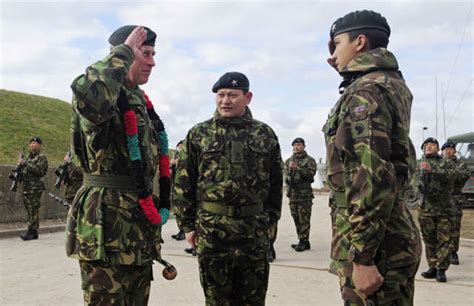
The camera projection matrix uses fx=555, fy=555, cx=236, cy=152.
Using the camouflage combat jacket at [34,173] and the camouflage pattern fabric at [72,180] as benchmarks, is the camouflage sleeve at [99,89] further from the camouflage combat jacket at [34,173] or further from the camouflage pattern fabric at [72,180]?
the camouflage combat jacket at [34,173]

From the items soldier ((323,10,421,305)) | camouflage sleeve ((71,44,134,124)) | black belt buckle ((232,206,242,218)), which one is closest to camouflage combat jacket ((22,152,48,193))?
black belt buckle ((232,206,242,218))

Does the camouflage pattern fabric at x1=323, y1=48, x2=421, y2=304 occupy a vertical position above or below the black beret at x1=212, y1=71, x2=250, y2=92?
below

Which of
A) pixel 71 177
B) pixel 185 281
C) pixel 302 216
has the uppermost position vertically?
pixel 71 177

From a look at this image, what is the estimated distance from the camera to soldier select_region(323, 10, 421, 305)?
2.43 metres

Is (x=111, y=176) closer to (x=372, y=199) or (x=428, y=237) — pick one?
(x=372, y=199)

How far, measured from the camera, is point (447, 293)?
651 cm

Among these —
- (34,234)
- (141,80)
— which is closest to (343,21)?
(141,80)

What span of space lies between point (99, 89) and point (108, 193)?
0.58m

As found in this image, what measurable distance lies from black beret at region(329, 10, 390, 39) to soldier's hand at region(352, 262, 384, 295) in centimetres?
114

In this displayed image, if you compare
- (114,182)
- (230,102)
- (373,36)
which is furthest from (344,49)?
(230,102)

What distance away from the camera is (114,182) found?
115 inches

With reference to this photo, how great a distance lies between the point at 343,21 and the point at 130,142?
126 cm

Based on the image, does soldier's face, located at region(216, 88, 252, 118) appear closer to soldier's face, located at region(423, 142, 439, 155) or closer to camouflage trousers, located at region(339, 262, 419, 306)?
camouflage trousers, located at region(339, 262, 419, 306)

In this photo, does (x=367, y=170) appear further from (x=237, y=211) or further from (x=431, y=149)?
(x=431, y=149)
